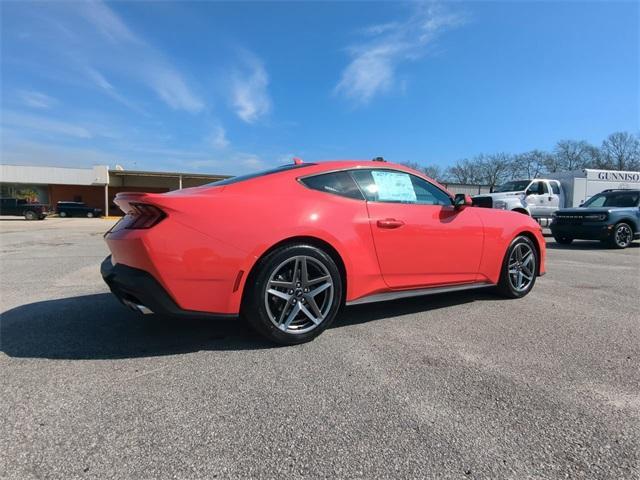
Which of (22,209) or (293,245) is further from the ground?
(22,209)

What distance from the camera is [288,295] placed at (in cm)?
306

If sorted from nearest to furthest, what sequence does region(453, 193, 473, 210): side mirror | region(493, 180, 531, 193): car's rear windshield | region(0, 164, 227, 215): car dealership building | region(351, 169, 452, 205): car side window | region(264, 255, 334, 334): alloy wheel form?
region(264, 255, 334, 334): alloy wheel, region(351, 169, 452, 205): car side window, region(453, 193, 473, 210): side mirror, region(493, 180, 531, 193): car's rear windshield, region(0, 164, 227, 215): car dealership building

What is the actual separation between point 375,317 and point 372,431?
1.95 m

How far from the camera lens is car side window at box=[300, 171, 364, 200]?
3363mm

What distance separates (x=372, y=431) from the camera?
77.8 inches

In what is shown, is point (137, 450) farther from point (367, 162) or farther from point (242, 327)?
point (367, 162)

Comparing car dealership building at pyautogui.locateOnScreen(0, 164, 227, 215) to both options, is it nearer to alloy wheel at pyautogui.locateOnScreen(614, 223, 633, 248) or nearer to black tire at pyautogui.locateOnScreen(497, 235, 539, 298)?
Result: alloy wheel at pyautogui.locateOnScreen(614, 223, 633, 248)

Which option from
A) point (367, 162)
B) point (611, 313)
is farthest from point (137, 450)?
point (611, 313)

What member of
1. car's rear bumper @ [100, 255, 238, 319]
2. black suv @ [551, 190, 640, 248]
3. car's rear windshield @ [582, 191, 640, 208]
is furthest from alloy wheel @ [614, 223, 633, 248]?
car's rear bumper @ [100, 255, 238, 319]

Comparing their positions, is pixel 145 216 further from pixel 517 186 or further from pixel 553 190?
pixel 553 190

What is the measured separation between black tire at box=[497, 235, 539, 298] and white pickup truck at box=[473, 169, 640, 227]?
31.8ft

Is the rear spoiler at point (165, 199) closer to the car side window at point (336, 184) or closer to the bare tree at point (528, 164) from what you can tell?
the car side window at point (336, 184)

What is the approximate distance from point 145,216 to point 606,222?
38.2 ft

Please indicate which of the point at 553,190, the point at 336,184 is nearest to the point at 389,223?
the point at 336,184
